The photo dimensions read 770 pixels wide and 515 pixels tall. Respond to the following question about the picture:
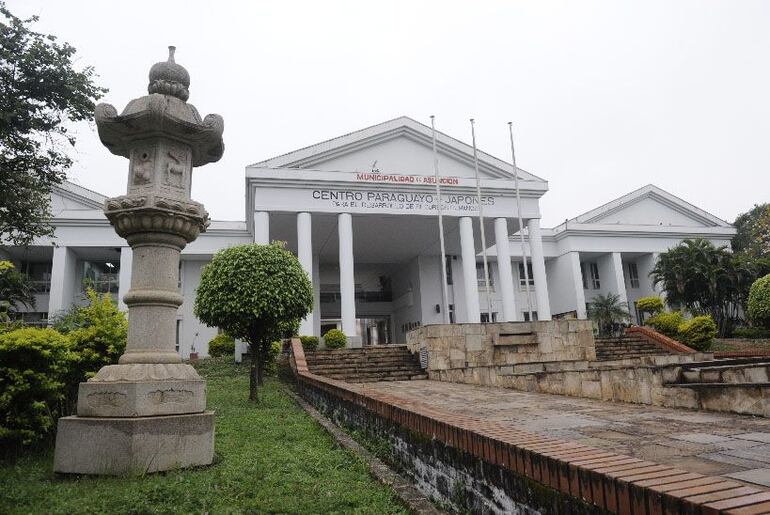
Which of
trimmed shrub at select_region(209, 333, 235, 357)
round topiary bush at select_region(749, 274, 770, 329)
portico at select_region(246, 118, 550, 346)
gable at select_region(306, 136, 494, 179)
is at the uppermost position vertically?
gable at select_region(306, 136, 494, 179)

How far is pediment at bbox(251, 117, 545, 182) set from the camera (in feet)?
74.1

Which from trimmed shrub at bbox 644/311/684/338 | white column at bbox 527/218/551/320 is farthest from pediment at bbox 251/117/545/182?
trimmed shrub at bbox 644/311/684/338

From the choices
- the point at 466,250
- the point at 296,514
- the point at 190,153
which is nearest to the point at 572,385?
the point at 296,514

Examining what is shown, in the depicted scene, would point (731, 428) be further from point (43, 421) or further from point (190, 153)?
point (43, 421)

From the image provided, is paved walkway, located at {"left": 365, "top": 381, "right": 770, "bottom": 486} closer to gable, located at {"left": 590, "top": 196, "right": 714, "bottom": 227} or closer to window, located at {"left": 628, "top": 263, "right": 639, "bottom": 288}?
gable, located at {"left": 590, "top": 196, "right": 714, "bottom": 227}

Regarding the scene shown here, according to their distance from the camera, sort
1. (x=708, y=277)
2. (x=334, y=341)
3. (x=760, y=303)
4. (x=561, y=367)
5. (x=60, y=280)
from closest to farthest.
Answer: (x=561, y=367) < (x=334, y=341) < (x=760, y=303) < (x=60, y=280) < (x=708, y=277)

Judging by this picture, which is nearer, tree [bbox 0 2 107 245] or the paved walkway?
the paved walkway

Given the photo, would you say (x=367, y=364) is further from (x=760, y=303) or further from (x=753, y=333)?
(x=753, y=333)

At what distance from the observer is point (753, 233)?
34.0 metres

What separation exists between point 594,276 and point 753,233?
11425 millimetres

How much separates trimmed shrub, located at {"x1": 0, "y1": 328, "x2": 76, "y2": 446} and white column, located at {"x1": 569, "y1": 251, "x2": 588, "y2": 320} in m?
28.6

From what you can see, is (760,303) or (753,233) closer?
(760,303)

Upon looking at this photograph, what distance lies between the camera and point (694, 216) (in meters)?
33.1

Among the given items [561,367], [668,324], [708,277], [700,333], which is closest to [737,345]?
[668,324]
